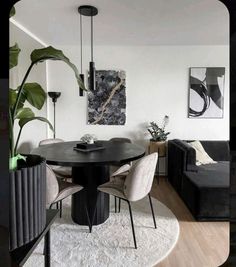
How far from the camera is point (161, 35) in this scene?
3.80 meters

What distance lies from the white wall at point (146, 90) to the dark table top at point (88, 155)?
1636 millimetres

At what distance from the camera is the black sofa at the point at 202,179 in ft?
9.35

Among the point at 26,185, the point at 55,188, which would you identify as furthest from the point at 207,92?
the point at 26,185

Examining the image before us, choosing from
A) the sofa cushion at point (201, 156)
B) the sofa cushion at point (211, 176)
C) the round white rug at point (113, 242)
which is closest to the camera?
the round white rug at point (113, 242)

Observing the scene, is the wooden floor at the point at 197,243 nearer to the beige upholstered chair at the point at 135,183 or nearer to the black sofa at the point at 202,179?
the black sofa at the point at 202,179

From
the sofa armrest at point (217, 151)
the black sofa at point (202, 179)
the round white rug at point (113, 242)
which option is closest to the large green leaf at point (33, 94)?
the round white rug at point (113, 242)

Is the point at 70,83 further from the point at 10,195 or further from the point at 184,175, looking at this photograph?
the point at 10,195

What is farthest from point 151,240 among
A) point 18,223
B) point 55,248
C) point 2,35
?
point 2,35

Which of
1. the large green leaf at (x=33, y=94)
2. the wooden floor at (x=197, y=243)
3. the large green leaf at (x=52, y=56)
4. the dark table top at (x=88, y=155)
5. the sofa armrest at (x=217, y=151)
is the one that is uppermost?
the large green leaf at (x=52, y=56)

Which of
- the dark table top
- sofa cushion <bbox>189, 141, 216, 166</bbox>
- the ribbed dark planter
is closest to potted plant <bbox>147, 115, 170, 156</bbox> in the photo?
sofa cushion <bbox>189, 141, 216, 166</bbox>

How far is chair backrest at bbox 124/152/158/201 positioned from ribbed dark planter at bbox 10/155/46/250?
1.32 meters

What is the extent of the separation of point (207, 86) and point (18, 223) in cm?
419

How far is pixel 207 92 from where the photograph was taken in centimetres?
448

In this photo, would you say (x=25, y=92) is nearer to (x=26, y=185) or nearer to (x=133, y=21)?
(x=26, y=185)
